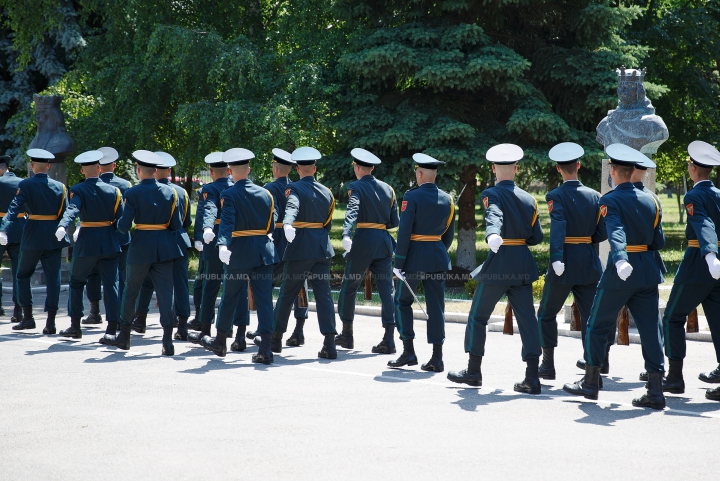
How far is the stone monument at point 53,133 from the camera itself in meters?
16.7

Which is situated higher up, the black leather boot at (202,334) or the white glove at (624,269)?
the white glove at (624,269)

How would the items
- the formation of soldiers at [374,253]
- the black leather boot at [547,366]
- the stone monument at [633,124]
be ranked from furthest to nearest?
the stone monument at [633,124] → the black leather boot at [547,366] → the formation of soldiers at [374,253]

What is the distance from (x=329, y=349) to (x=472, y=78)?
819 cm

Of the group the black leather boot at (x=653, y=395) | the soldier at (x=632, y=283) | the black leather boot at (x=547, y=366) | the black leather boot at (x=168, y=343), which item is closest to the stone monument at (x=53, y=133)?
the black leather boot at (x=168, y=343)

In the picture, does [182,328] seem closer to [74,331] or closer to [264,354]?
[74,331]

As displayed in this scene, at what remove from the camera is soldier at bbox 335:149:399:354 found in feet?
30.8

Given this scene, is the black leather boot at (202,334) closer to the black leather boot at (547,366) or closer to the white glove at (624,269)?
the black leather boot at (547,366)

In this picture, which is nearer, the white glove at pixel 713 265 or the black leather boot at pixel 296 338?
the white glove at pixel 713 265

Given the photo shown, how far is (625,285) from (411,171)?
9664mm

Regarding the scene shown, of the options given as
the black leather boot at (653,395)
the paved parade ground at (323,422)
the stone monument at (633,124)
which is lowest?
the paved parade ground at (323,422)

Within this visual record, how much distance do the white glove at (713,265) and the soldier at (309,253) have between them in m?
3.69

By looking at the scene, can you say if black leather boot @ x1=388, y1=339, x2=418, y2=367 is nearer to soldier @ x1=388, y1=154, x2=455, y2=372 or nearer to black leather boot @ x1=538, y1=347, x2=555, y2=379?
soldier @ x1=388, y1=154, x2=455, y2=372

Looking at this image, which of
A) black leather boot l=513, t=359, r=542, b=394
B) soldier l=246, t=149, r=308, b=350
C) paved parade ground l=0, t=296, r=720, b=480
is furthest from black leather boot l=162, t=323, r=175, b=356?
black leather boot l=513, t=359, r=542, b=394

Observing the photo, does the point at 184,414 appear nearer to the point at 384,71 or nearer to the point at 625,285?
the point at 625,285
